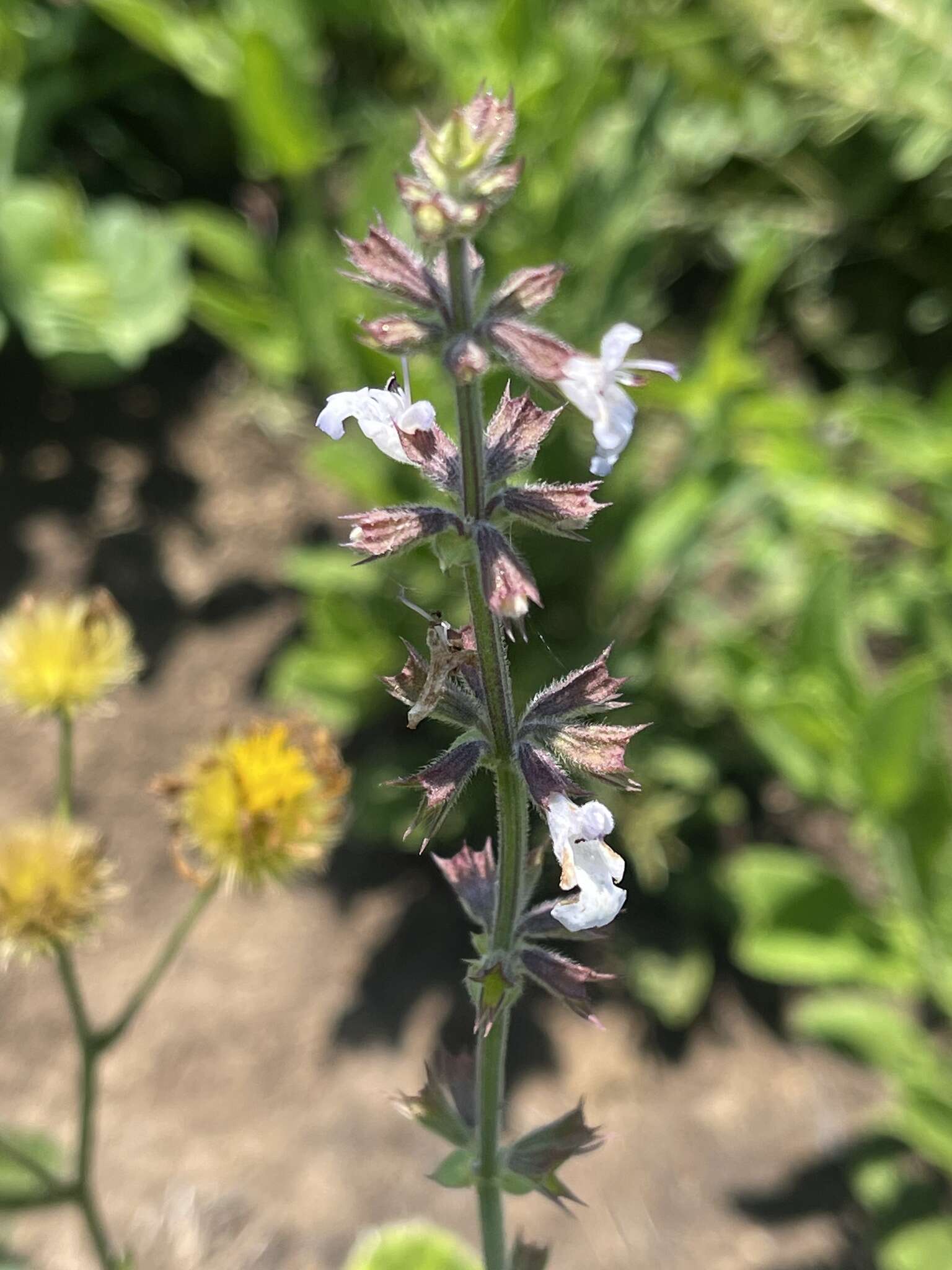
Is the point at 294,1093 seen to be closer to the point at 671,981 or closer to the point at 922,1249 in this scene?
the point at 671,981

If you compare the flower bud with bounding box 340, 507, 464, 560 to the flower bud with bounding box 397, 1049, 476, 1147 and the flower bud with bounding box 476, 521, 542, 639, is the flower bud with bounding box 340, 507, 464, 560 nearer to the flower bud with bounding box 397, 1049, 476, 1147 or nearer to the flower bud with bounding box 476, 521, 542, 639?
the flower bud with bounding box 476, 521, 542, 639

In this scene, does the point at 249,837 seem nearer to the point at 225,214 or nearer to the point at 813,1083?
the point at 813,1083

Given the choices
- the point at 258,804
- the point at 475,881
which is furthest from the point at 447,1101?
the point at 258,804

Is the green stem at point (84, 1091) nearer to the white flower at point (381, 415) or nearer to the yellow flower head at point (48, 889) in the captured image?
the yellow flower head at point (48, 889)

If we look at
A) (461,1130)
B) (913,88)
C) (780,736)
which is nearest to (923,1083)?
(780,736)

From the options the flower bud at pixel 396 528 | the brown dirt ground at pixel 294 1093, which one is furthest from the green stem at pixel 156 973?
the brown dirt ground at pixel 294 1093

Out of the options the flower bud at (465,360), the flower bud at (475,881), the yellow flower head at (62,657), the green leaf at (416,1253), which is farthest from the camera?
the green leaf at (416,1253)

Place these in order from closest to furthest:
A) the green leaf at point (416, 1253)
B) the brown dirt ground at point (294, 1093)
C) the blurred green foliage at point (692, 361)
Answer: the green leaf at point (416, 1253), the blurred green foliage at point (692, 361), the brown dirt ground at point (294, 1093)

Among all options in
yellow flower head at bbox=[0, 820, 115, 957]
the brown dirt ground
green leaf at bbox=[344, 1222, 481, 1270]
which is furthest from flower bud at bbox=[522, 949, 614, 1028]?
the brown dirt ground

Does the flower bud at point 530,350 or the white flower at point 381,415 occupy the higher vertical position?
the flower bud at point 530,350
